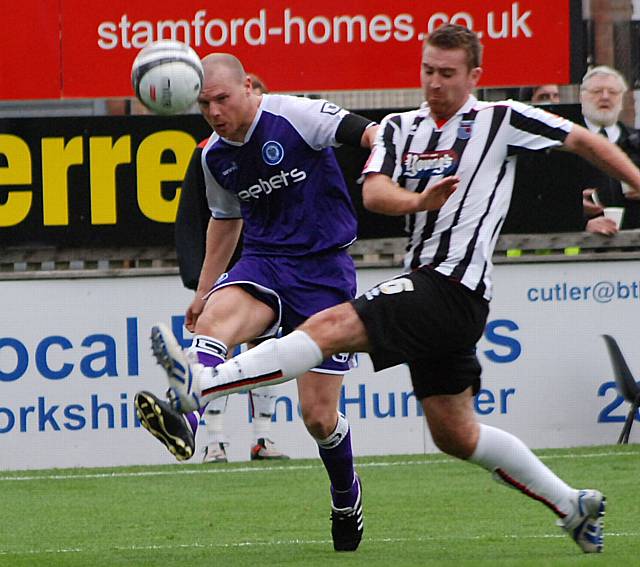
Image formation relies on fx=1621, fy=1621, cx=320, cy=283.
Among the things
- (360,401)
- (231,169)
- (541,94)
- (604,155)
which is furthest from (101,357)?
(604,155)

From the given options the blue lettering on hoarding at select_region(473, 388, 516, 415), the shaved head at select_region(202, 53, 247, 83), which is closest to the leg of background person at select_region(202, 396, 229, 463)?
the blue lettering on hoarding at select_region(473, 388, 516, 415)

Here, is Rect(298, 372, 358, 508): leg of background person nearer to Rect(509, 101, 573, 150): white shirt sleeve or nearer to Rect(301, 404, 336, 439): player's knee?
Rect(301, 404, 336, 439): player's knee

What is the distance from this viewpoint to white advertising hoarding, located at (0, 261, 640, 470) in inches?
461

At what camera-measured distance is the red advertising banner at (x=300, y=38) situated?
12.3 meters

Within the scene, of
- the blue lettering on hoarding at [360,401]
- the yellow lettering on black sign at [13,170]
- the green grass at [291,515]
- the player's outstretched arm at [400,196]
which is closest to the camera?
the player's outstretched arm at [400,196]

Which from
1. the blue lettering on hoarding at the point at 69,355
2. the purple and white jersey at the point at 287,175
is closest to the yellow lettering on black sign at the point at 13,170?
the blue lettering on hoarding at the point at 69,355

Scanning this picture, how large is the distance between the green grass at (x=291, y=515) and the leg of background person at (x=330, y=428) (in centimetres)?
28

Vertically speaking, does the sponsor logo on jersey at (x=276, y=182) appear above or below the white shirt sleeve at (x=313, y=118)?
below

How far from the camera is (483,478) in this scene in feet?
33.8

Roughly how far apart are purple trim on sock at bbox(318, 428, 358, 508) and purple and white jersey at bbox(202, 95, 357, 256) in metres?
0.92

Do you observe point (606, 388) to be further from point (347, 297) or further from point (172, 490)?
point (347, 297)

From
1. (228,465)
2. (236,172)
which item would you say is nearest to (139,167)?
(228,465)

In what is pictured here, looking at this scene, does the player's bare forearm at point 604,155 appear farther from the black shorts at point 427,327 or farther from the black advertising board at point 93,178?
the black advertising board at point 93,178

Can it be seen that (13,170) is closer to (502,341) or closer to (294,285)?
(502,341)
